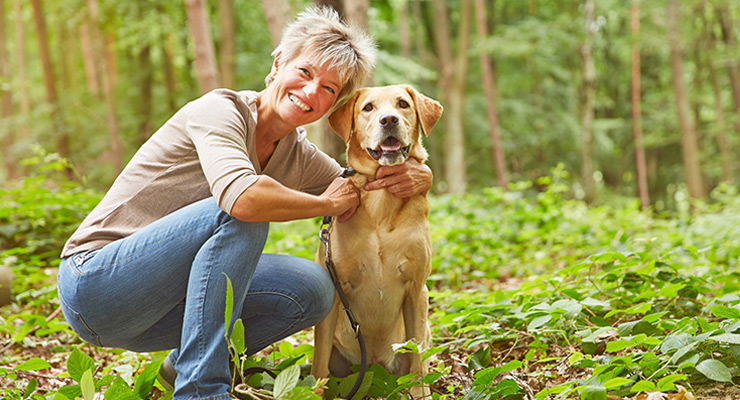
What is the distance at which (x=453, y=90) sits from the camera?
14961 mm

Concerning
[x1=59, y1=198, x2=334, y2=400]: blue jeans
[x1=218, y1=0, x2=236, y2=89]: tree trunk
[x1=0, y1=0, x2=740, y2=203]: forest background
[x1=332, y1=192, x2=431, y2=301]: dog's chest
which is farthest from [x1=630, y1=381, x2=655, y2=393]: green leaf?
[x1=218, y1=0, x2=236, y2=89]: tree trunk

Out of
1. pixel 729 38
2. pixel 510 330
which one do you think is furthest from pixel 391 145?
pixel 729 38

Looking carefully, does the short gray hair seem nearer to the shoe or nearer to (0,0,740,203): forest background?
the shoe

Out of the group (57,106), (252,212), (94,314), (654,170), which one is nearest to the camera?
(252,212)

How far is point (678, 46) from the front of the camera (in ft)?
47.2

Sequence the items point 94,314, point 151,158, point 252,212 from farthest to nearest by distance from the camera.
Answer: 1. point 151,158
2. point 94,314
3. point 252,212

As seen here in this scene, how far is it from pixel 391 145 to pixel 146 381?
145 cm

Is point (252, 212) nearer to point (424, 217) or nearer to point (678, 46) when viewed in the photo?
point (424, 217)

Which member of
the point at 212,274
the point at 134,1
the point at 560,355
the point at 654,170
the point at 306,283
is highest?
the point at 134,1

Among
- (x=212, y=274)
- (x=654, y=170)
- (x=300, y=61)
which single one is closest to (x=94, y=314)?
(x=212, y=274)

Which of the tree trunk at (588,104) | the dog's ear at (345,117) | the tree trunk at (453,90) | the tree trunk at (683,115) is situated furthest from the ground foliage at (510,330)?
the tree trunk at (588,104)

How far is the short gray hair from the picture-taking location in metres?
2.47

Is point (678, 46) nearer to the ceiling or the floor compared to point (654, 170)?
nearer to the ceiling

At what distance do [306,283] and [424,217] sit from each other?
68cm
